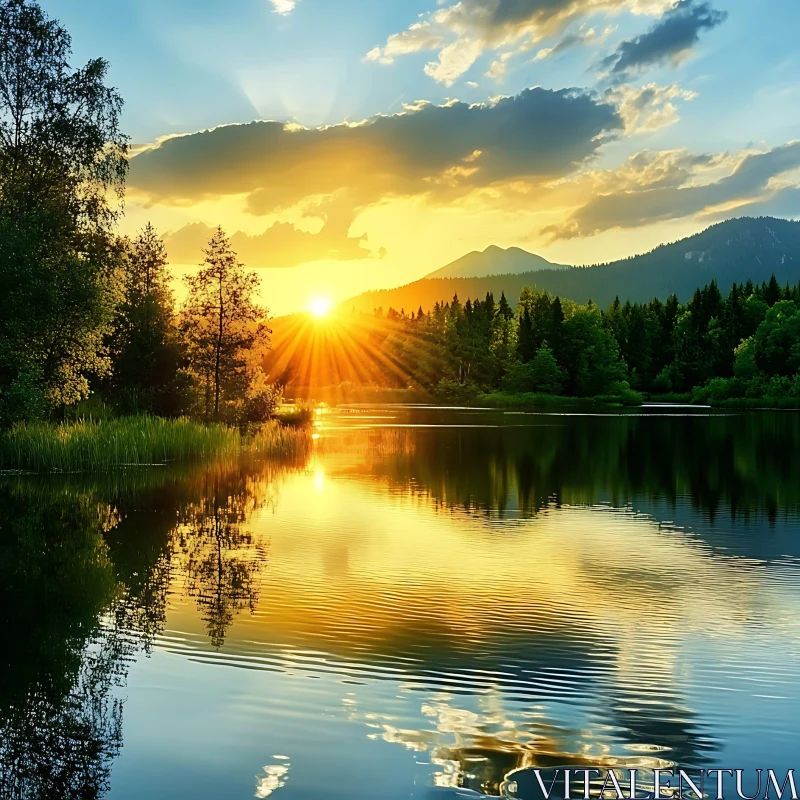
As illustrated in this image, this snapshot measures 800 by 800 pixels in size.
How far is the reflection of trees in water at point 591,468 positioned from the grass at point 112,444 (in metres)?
8.86

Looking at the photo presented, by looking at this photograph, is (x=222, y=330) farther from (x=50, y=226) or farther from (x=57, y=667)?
(x=57, y=667)

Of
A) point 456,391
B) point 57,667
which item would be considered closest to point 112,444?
point 57,667

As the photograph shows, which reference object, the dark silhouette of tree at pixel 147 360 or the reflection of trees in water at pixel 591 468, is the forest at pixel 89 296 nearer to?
the dark silhouette of tree at pixel 147 360

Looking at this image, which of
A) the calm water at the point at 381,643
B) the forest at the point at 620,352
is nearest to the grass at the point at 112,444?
the calm water at the point at 381,643

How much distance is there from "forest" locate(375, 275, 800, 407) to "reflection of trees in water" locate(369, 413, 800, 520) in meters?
85.0

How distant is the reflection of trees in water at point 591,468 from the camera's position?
30.1m

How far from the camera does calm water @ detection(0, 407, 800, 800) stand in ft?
27.6

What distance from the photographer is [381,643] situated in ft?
40.7

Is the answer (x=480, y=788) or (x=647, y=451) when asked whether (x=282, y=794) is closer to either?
(x=480, y=788)

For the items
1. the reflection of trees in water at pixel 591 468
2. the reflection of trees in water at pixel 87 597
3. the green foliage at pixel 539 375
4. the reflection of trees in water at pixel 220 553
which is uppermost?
the green foliage at pixel 539 375

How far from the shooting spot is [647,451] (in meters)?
51.6

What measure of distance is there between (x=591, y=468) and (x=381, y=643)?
3024cm

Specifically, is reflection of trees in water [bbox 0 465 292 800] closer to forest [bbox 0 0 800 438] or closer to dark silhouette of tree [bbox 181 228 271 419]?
forest [bbox 0 0 800 438]

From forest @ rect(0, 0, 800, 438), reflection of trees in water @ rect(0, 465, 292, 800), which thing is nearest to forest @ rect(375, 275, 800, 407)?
forest @ rect(0, 0, 800, 438)
